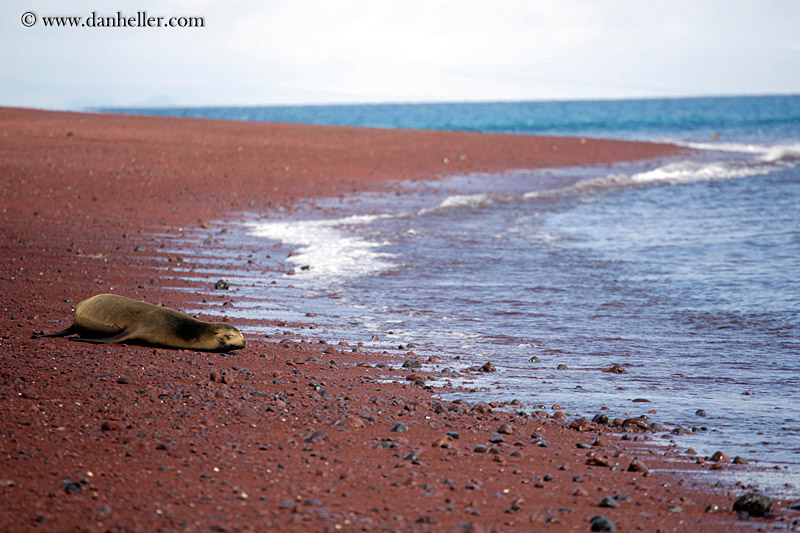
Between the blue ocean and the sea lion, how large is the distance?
37.9 inches

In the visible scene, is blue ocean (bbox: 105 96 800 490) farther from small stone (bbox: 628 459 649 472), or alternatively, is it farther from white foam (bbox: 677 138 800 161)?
white foam (bbox: 677 138 800 161)

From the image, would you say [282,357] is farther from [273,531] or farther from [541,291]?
[541,291]

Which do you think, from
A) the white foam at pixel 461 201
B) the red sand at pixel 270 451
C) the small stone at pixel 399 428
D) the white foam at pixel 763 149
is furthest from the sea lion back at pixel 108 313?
the white foam at pixel 763 149

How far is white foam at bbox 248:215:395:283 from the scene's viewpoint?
1152 cm

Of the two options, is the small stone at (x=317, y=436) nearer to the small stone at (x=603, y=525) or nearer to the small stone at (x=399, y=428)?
the small stone at (x=399, y=428)

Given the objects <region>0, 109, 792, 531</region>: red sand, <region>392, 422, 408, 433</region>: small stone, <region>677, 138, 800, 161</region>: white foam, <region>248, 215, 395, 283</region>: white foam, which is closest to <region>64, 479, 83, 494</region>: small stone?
<region>0, 109, 792, 531</region>: red sand

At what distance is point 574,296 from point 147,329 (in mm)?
5305

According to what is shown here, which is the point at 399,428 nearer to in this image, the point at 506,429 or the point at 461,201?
the point at 506,429

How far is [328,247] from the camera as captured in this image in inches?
528

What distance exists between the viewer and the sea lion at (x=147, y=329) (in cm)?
700

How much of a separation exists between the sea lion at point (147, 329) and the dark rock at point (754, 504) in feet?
13.9

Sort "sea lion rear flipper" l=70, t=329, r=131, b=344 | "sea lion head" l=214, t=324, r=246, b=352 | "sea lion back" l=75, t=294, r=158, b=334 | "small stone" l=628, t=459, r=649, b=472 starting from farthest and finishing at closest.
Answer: "sea lion back" l=75, t=294, r=158, b=334
"sea lion head" l=214, t=324, r=246, b=352
"sea lion rear flipper" l=70, t=329, r=131, b=344
"small stone" l=628, t=459, r=649, b=472

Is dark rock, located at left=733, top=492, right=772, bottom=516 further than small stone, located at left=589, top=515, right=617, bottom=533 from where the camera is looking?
Yes

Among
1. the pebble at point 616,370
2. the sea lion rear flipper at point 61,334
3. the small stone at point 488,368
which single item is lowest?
the pebble at point 616,370
